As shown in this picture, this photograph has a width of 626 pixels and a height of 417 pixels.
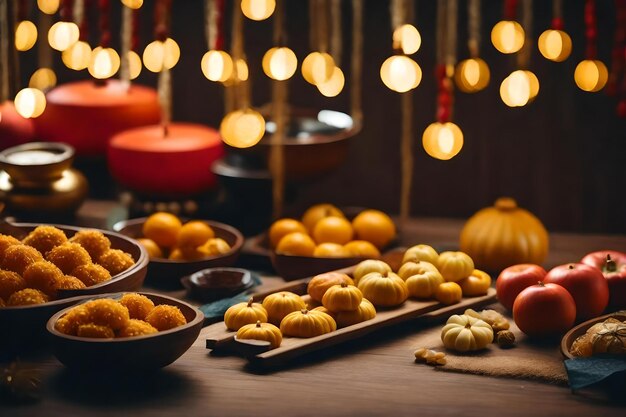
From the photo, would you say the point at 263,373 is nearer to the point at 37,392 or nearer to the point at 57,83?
the point at 37,392

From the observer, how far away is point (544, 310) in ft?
7.57

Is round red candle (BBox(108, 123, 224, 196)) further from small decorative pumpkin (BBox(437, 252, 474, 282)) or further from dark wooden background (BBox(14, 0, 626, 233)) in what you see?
small decorative pumpkin (BBox(437, 252, 474, 282))

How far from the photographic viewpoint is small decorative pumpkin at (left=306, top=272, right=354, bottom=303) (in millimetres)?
2400

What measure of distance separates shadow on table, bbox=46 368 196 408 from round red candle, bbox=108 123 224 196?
0.94 meters

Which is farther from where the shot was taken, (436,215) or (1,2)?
(436,215)

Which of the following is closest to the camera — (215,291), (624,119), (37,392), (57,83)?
(37,392)

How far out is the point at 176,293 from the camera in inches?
105

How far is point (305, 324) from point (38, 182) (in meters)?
1.00

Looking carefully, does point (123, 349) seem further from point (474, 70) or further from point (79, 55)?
point (474, 70)

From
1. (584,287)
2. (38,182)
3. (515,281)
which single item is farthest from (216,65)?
(584,287)

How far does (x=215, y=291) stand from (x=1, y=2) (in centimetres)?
93

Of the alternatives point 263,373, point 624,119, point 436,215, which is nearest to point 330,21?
point 436,215

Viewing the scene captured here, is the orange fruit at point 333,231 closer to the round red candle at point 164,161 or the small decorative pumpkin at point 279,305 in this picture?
the round red candle at point 164,161

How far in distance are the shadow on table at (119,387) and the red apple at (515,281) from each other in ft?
2.45
